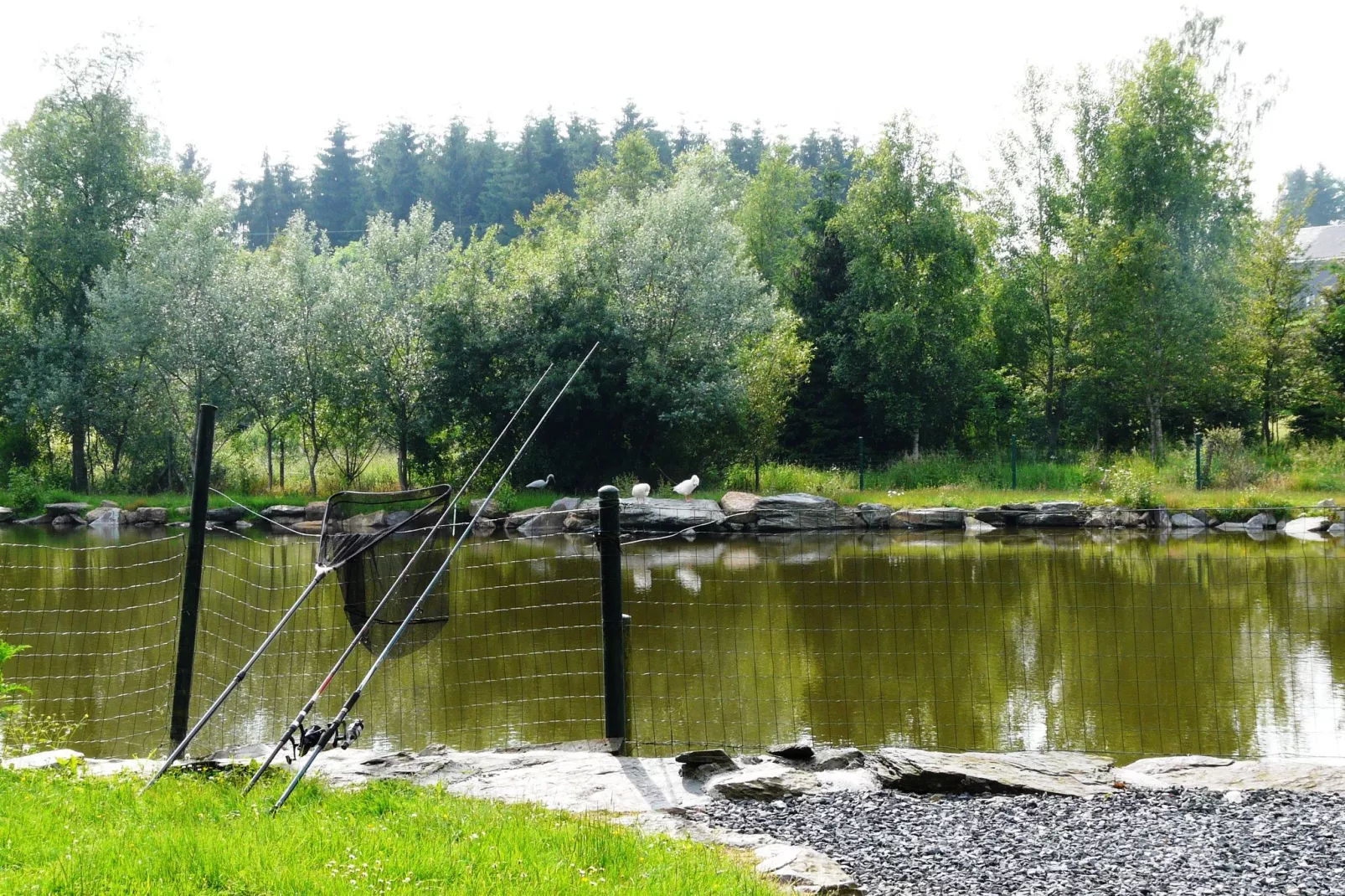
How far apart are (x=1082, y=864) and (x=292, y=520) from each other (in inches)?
926

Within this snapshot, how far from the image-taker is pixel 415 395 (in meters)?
26.8

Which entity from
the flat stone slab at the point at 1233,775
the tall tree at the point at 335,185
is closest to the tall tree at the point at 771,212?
the flat stone slab at the point at 1233,775

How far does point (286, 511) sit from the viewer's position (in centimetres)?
2520

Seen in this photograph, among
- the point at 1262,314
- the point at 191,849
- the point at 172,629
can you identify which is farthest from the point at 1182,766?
the point at 1262,314

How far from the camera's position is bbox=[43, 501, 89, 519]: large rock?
25953 mm

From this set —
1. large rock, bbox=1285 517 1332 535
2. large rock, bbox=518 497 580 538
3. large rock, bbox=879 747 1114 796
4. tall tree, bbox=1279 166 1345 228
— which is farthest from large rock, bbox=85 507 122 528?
tall tree, bbox=1279 166 1345 228

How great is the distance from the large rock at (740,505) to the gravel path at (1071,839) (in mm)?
16730

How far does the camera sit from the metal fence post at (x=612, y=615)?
5512 millimetres

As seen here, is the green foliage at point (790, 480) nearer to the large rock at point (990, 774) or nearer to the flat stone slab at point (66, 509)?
the flat stone slab at point (66, 509)

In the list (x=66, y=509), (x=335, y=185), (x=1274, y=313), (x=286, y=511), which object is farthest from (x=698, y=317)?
(x=335, y=185)

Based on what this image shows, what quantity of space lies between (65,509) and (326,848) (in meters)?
26.5

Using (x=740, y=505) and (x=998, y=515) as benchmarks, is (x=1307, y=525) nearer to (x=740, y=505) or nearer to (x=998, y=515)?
(x=998, y=515)

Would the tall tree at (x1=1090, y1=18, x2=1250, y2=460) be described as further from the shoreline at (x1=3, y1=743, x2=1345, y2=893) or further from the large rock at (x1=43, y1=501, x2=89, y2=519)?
the large rock at (x1=43, y1=501, x2=89, y2=519)

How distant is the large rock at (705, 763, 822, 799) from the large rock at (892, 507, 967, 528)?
17.0 metres
